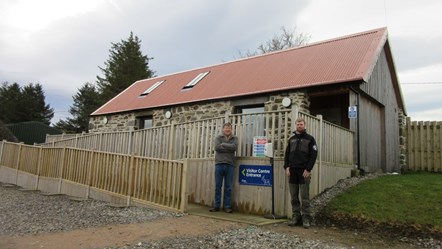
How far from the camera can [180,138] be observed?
8898 mm

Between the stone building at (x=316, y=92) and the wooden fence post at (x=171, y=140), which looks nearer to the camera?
the wooden fence post at (x=171, y=140)

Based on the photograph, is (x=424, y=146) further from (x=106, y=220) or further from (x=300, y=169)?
(x=106, y=220)

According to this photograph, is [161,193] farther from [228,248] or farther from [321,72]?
[321,72]

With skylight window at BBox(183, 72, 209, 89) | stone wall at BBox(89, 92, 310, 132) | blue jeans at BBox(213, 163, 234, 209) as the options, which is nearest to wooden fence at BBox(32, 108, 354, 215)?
blue jeans at BBox(213, 163, 234, 209)

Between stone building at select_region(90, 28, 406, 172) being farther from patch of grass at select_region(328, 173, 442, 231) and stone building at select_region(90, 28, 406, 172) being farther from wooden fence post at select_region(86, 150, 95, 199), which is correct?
wooden fence post at select_region(86, 150, 95, 199)

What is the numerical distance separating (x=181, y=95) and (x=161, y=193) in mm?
7455

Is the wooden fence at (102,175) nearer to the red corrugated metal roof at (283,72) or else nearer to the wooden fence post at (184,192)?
the wooden fence post at (184,192)

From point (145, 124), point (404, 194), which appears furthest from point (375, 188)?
point (145, 124)

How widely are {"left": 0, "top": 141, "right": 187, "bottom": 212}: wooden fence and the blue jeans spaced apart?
27.2 inches

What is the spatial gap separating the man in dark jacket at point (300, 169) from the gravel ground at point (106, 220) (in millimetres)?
803

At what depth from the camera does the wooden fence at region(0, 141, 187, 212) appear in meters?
7.46

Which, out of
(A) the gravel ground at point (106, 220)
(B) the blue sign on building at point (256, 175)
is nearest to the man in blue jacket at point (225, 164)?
(B) the blue sign on building at point (256, 175)

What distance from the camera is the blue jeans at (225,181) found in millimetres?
7332

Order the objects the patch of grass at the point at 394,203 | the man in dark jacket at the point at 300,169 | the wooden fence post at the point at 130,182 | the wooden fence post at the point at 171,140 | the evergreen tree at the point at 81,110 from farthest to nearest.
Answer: the evergreen tree at the point at 81,110 → the wooden fence post at the point at 171,140 → the wooden fence post at the point at 130,182 → the man in dark jacket at the point at 300,169 → the patch of grass at the point at 394,203
